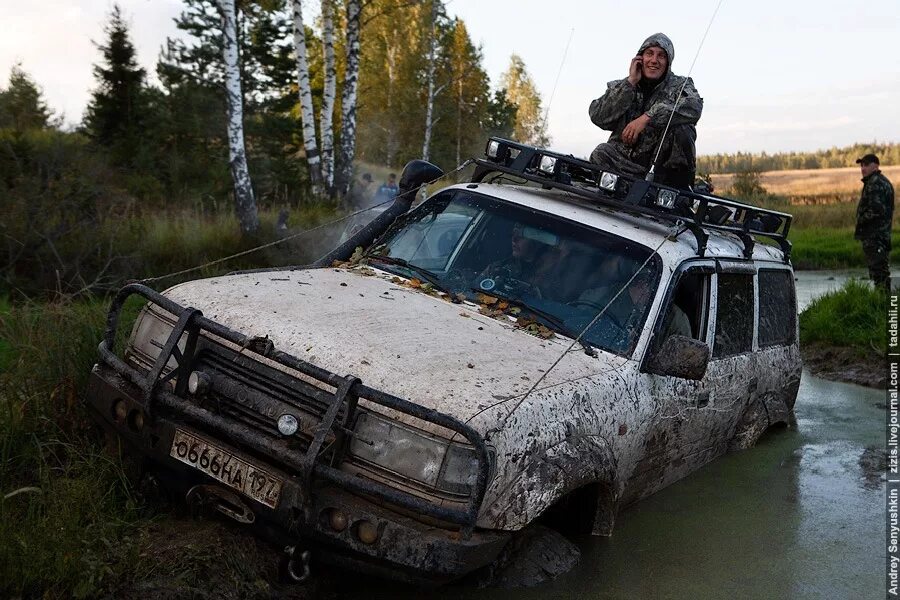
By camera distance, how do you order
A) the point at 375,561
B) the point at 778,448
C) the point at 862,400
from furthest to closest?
the point at 862,400 → the point at 778,448 → the point at 375,561

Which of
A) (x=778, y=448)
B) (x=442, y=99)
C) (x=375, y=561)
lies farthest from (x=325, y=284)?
(x=442, y=99)

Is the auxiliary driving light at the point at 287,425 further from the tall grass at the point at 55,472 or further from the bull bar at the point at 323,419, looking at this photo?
the tall grass at the point at 55,472

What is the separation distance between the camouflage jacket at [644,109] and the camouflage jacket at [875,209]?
849 cm

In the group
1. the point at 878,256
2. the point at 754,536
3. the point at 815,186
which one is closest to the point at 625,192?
the point at 754,536

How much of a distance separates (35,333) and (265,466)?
2665 mm

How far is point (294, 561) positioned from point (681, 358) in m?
1.95

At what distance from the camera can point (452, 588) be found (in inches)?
142

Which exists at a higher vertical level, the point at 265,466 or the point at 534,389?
the point at 534,389

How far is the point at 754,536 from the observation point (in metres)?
4.71

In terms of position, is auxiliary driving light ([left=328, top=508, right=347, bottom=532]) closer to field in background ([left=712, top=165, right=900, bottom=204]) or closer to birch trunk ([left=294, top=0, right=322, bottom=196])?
birch trunk ([left=294, top=0, right=322, bottom=196])

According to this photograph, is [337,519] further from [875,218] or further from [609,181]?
[875,218]

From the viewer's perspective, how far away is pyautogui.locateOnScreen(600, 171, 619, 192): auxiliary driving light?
199 inches

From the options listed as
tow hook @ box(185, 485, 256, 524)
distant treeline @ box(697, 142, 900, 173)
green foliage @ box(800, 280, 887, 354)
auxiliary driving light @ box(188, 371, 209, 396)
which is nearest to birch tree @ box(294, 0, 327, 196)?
green foliage @ box(800, 280, 887, 354)

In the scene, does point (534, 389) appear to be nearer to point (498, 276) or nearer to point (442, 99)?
point (498, 276)
